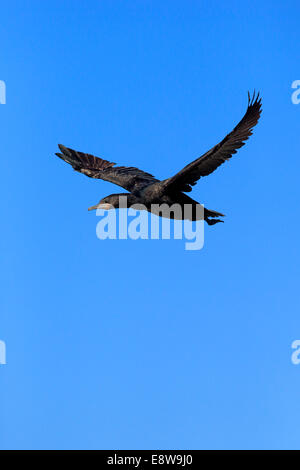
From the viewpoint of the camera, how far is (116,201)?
533 inches

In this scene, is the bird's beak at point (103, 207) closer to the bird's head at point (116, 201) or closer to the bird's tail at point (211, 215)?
the bird's head at point (116, 201)

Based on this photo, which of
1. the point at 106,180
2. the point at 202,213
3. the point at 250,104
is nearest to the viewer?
the point at 250,104

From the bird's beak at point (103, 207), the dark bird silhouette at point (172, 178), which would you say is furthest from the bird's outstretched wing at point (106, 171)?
the bird's beak at point (103, 207)

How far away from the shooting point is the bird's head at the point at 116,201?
1340 centimetres

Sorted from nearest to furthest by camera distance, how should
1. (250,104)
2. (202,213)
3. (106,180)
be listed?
1. (250,104)
2. (202,213)
3. (106,180)

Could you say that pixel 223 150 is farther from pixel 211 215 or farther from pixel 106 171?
pixel 106 171

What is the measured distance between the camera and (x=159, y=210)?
1317cm

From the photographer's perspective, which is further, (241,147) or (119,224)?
(119,224)

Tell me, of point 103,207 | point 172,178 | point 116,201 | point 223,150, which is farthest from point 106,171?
point 223,150

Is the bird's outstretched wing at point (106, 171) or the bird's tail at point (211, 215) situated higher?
the bird's outstretched wing at point (106, 171)
